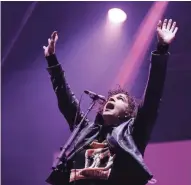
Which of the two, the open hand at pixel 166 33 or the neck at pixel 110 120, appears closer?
the open hand at pixel 166 33

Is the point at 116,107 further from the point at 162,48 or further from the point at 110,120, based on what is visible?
the point at 162,48

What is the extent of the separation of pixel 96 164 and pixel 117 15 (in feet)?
4.09

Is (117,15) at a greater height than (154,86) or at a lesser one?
greater

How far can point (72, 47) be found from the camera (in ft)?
9.41

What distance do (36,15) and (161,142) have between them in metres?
1.13

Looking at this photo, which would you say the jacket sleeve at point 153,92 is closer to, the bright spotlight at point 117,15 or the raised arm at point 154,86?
the raised arm at point 154,86

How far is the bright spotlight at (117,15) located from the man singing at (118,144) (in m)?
0.93

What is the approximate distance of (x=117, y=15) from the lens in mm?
2730

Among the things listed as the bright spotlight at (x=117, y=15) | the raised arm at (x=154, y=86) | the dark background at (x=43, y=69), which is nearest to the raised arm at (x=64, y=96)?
the raised arm at (x=154, y=86)

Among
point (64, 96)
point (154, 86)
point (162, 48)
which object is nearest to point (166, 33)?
point (162, 48)

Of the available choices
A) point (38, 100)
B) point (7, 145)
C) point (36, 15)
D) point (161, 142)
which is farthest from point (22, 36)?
point (161, 142)

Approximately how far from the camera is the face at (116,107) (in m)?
1.93

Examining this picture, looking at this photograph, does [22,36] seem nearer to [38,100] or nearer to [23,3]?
[23,3]

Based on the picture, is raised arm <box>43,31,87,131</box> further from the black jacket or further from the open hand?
the open hand
